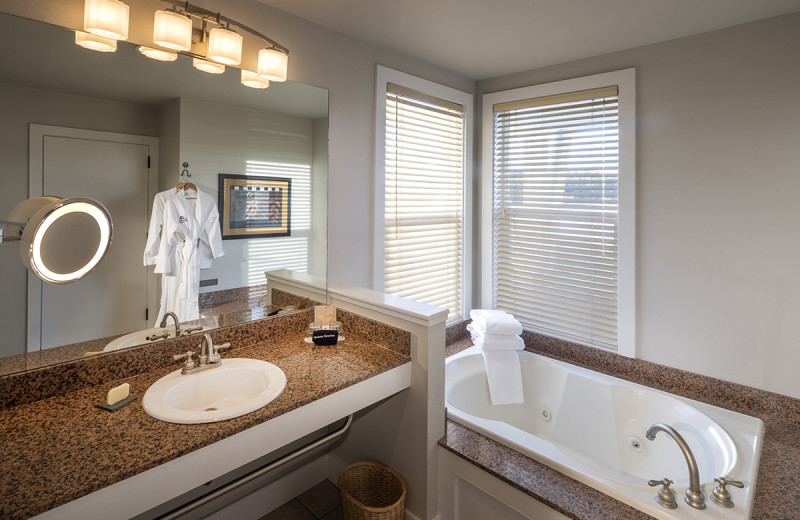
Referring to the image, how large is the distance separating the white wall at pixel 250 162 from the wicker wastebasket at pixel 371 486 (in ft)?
3.38

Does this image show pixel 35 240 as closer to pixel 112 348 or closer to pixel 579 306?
pixel 112 348

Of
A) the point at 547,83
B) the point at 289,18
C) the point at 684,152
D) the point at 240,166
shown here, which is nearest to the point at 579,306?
the point at 684,152

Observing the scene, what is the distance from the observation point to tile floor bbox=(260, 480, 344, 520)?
6.57ft

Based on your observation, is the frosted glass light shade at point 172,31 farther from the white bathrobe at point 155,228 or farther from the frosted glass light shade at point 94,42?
the white bathrobe at point 155,228

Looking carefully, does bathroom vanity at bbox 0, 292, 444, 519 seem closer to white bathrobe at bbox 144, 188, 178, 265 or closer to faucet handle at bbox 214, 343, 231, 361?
faucet handle at bbox 214, 343, 231, 361

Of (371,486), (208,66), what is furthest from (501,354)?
(208,66)

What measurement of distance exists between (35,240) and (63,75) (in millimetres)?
576

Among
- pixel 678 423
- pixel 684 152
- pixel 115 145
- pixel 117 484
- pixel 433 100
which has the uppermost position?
pixel 433 100

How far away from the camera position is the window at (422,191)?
2.45m

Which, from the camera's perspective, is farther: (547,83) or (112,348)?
(547,83)

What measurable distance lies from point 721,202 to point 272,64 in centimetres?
236

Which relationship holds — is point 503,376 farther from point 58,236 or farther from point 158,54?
point 158,54

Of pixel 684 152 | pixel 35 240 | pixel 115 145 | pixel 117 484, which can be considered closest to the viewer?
pixel 117 484

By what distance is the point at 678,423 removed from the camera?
2068 millimetres
